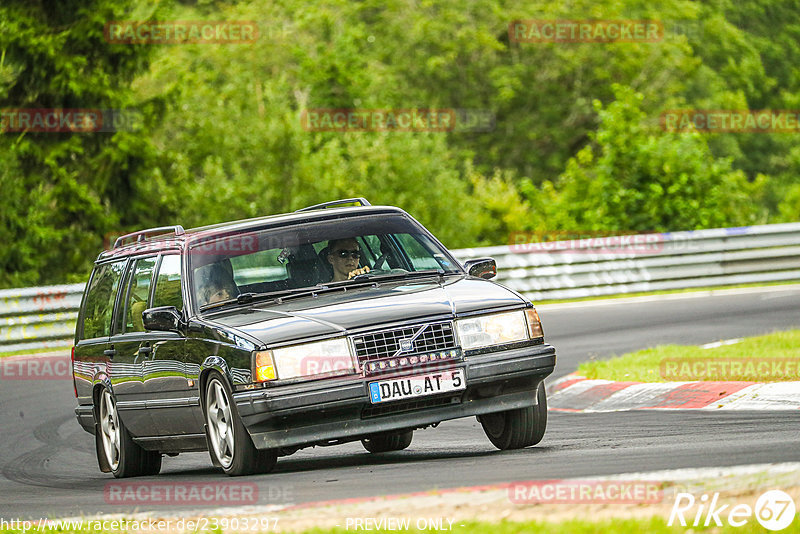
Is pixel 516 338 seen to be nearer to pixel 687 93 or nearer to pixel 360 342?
pixel 360 342

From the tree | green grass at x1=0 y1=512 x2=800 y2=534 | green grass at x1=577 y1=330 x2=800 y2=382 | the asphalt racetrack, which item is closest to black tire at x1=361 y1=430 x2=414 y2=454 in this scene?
the asphalt racetrack

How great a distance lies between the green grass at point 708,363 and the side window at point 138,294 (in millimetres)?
4471

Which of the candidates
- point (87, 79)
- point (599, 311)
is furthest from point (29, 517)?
point (87, 79)

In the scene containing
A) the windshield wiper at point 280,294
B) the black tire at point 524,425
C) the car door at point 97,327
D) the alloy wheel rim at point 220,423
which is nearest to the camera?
the alloy wheel rim at point 220,423

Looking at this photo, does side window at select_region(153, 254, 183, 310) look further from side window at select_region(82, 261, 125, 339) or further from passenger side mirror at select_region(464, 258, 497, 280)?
passenger side mirror at select_region(464, 258, 497, 280)

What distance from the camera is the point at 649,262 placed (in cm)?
2358

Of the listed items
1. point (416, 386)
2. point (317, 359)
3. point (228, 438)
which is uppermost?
point (317, 359)

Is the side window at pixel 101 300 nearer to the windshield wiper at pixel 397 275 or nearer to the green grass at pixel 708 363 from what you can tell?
the windshield wiper at pixel 397 275

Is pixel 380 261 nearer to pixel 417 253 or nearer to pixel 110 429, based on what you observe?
pixel 417 253

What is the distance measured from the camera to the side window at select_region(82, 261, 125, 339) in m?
10.2

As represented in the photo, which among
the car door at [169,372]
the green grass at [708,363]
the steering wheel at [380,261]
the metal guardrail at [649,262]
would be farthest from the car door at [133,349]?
the metal guardrail at [649,262]

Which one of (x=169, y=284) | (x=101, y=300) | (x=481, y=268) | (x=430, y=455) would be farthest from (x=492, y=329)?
(x=101, y=300)

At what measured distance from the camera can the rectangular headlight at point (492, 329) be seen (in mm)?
7965

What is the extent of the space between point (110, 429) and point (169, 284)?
5.00 ft
